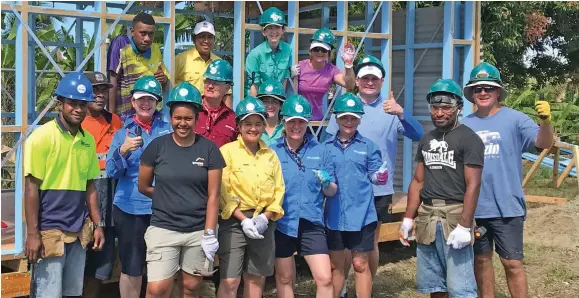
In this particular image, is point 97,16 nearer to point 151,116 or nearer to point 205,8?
point 151,116

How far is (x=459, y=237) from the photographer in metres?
4.46

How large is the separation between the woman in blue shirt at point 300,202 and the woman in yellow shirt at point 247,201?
0.18 metres

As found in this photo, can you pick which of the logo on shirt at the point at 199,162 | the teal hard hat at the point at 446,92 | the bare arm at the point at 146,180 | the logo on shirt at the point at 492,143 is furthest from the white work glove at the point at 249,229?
the logo on shirt at the point at 492,143

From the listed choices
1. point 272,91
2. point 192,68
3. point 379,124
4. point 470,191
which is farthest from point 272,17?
point 470,191

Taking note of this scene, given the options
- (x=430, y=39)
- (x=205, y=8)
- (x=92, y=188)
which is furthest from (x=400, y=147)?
(x=92, y=188)

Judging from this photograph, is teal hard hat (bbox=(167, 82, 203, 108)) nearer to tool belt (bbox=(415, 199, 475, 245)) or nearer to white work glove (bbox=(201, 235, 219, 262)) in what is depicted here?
white work glove (bbox=(201, 235, 219, 262))

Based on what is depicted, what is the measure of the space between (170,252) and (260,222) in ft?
1.93

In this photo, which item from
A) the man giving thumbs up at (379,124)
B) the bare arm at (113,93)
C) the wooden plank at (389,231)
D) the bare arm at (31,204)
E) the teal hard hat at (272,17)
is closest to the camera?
the bare arm at (31,204)

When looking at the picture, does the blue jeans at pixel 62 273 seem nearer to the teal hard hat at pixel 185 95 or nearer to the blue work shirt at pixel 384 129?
the teal hard hat at pixel 185 95

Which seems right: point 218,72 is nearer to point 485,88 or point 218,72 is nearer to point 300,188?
point 300,188

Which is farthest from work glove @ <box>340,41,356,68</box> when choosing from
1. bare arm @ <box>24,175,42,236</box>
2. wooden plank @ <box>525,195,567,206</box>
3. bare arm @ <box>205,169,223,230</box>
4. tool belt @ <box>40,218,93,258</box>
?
wooden plank @ <box>525,195,567,206</box>

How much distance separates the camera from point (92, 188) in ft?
14.8

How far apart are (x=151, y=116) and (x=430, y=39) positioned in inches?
188

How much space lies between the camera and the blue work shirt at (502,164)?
16.2 ft
